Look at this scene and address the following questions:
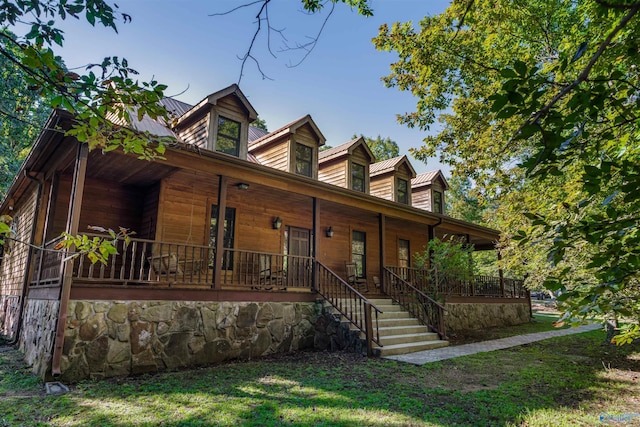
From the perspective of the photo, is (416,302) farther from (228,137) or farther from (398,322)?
(228,137)

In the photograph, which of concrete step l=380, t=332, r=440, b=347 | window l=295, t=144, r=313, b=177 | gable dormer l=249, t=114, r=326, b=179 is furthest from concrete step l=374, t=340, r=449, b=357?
window l=295, t=144, r=313, b=177

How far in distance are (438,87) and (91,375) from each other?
8.98m

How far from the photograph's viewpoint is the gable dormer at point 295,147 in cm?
1143

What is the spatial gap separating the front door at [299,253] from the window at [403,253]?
444 centimetres

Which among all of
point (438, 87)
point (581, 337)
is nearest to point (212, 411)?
point (438, 87)

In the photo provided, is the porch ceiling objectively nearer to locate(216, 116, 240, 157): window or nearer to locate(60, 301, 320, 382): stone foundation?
locate(216, 116, 240, 157): window

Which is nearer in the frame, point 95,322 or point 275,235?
point 95,322

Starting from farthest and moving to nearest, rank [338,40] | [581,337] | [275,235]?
[581,337], [275,235], [338,40]

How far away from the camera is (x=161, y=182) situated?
9078mm

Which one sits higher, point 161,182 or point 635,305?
point 161,182

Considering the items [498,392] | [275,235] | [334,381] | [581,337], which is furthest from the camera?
[581,337]

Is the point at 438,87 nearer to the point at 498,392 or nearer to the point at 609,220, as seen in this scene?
the point at 498,392

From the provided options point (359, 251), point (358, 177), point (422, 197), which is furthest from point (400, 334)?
point (422, 197)

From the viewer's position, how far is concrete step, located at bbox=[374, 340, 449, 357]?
7871 mm
